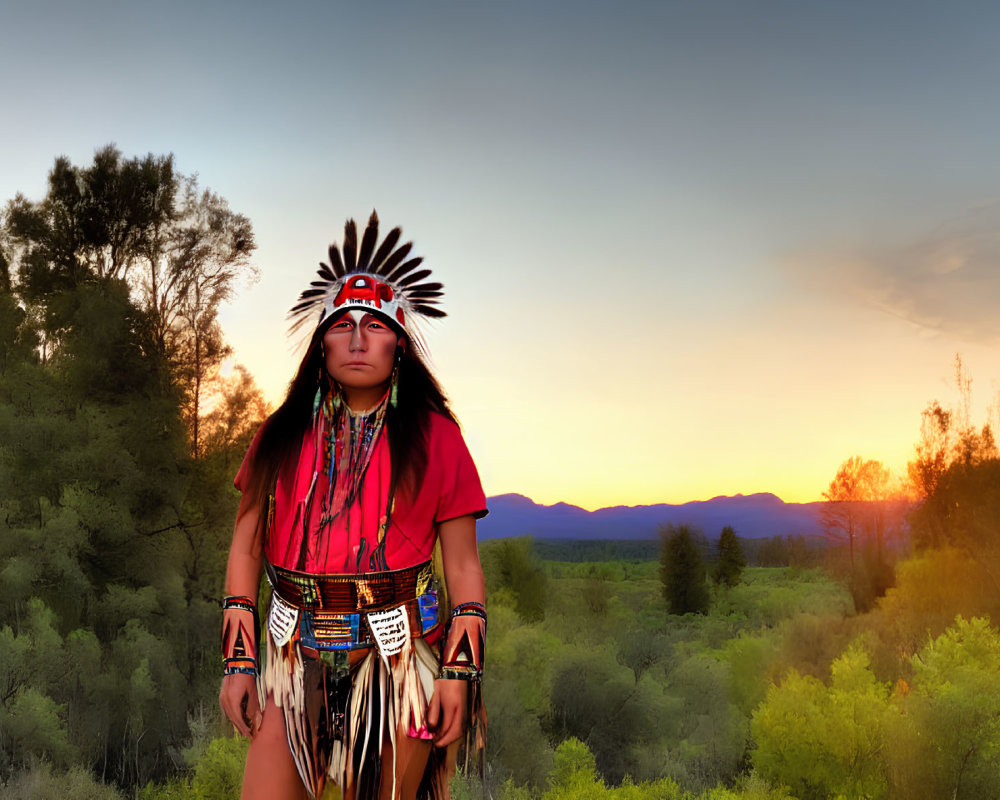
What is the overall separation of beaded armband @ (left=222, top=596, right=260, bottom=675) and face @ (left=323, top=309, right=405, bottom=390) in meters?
0.85

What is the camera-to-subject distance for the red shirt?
2697 millimetres

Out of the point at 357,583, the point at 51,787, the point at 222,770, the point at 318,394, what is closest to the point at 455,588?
the point at 357,583

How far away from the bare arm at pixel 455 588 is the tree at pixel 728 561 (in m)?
26.7

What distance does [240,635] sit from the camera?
2777 millimetres

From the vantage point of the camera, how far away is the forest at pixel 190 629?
852cm

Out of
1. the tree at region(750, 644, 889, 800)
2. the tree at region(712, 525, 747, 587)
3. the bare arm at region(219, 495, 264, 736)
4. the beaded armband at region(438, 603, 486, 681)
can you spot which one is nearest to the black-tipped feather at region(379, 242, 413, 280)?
the bare arm at region(219, 495, 264, 736)

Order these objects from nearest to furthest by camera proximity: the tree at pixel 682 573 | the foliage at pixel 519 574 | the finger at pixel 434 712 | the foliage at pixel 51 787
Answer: the finger at pixel 434 712 < the foliage at pixel 51 787 < the foliage at pixel 519 574 < the tree at pixel 682 573

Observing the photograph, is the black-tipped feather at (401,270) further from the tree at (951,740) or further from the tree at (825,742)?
the tree at (825,742)

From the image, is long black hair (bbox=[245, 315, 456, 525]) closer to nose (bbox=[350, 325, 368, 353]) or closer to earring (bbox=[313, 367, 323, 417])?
earring (bbox=[313, 367, 323, 417])

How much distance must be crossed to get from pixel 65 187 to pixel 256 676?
13.1m

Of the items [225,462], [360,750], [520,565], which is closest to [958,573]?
[520,565]

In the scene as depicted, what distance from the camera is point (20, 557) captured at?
34.6ft

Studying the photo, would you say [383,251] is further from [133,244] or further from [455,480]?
[133,244]

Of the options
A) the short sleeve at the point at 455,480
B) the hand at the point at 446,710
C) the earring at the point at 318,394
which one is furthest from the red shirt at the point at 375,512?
the hand at the point at 446,710
